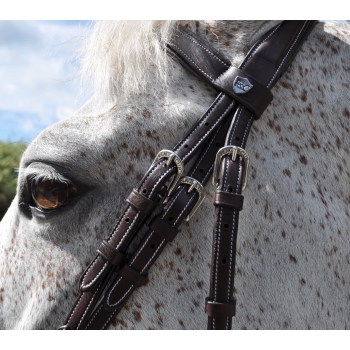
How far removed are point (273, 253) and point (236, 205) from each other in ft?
0.83

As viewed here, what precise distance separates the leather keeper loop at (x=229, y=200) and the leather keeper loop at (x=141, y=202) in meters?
0.23

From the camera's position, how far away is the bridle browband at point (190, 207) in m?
1.58

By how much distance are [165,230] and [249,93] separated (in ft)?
1.98

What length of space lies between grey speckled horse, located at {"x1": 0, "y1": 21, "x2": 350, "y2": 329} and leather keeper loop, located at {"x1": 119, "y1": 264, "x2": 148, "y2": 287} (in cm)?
5

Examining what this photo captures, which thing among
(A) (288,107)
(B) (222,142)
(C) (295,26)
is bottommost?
(B) (222,142)

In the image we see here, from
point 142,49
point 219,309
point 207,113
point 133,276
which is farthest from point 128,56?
point 219,309

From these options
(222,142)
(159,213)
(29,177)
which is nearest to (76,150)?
(29,177)

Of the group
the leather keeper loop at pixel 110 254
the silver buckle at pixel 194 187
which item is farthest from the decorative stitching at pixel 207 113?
the leather keeper loop at pixel 110 254

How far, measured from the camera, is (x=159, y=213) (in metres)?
1.67

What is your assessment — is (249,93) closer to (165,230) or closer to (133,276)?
(165,230)

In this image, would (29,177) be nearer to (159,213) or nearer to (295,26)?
(159,213)

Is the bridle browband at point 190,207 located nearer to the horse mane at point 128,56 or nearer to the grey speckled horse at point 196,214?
the grey speckled horse at point 196,214

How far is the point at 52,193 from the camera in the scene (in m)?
1.71

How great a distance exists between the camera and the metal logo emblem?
173 centimetres
